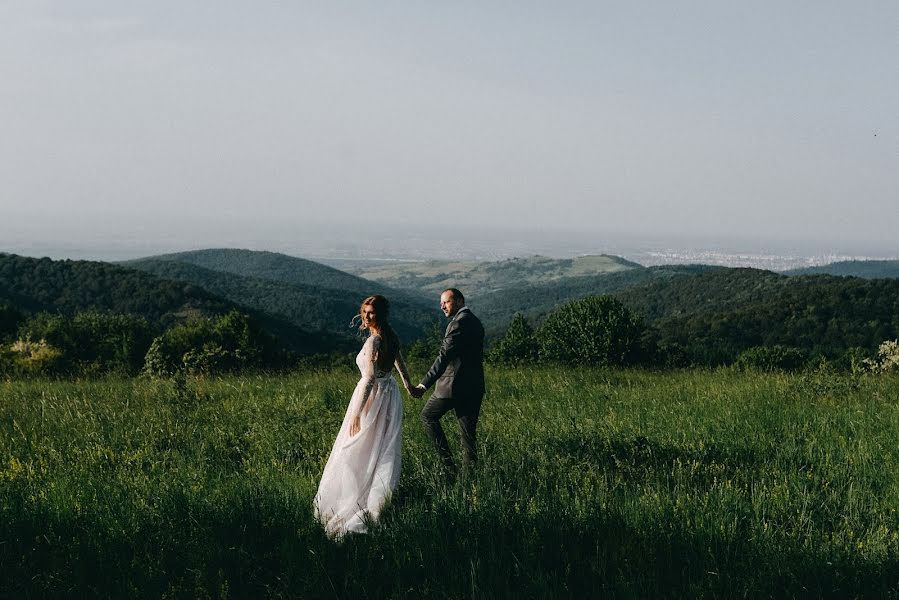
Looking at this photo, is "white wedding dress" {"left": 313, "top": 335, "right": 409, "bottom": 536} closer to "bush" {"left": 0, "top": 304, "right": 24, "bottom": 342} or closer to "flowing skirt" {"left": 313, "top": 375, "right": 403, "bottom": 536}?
"flowing skirt" {"left": 313, "top": 375, "right": 403, "bottom": 536}

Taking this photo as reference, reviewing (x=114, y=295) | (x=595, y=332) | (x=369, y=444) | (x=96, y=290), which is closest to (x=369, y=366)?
(x=369, y=444)

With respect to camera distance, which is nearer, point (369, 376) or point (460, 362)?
point (369, 376)

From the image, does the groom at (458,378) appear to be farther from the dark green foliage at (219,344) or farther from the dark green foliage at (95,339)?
the dark green foliage at (95,339)

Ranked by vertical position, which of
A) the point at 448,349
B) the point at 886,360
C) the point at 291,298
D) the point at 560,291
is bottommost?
the point at 291,298

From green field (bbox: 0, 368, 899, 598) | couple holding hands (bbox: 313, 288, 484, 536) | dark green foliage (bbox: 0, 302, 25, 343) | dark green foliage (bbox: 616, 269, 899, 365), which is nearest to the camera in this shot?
green field (bbox: 0, 368, 899, 598)

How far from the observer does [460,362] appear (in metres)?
6.79

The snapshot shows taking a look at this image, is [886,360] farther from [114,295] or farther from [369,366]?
[114,295]

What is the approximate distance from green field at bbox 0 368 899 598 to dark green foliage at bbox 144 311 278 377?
1048 cm

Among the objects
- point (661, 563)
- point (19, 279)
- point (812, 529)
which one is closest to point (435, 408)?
point (661, 563)

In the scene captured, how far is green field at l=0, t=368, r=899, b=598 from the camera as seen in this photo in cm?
410

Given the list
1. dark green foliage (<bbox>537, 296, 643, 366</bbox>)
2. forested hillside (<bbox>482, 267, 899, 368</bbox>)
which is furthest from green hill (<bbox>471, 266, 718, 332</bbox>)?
dark green foliage (<bbox>537, 296, 643, 366</bbox>)

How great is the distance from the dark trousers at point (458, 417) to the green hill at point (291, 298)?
111 m

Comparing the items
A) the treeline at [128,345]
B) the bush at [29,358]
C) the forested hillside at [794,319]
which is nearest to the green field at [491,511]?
the treeline at [128,345]

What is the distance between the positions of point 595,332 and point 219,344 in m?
13.8
